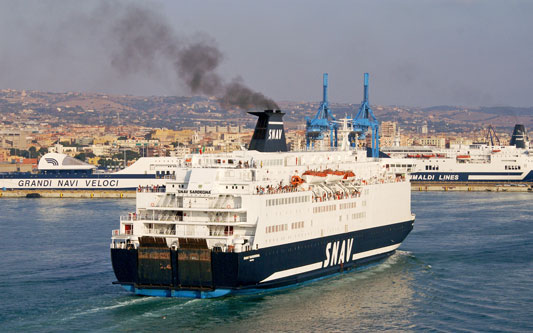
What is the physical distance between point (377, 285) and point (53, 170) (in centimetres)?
5844

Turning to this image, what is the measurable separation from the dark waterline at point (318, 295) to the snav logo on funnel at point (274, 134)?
5.90m

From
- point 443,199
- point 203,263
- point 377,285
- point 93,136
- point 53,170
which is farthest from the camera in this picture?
point 93,136

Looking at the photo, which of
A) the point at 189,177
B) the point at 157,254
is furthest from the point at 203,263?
the point at 189,177

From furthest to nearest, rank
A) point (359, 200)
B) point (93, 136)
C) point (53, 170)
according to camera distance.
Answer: point (93, 136)
point (53, 170)
point (359, 200)

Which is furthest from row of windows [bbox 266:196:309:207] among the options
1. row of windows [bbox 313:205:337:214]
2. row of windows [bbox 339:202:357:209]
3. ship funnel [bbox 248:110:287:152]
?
ship funnel [bbox 248:110:287:152]

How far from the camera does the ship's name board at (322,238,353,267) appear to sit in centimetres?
3203

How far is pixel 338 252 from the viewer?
1292 inches

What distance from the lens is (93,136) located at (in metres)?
199

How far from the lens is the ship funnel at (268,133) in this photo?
3331cm

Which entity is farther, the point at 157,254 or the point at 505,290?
the point at 505,290

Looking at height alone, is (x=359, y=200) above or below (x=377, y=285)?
above

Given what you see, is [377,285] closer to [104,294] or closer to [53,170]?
[104,294]

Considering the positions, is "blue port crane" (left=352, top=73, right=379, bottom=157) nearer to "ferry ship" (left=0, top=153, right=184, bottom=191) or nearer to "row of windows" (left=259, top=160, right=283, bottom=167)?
"ferry ship" (left=0, top=153, right=184, bottom=191)

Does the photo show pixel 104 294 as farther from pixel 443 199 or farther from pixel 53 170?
pixel 53 170
